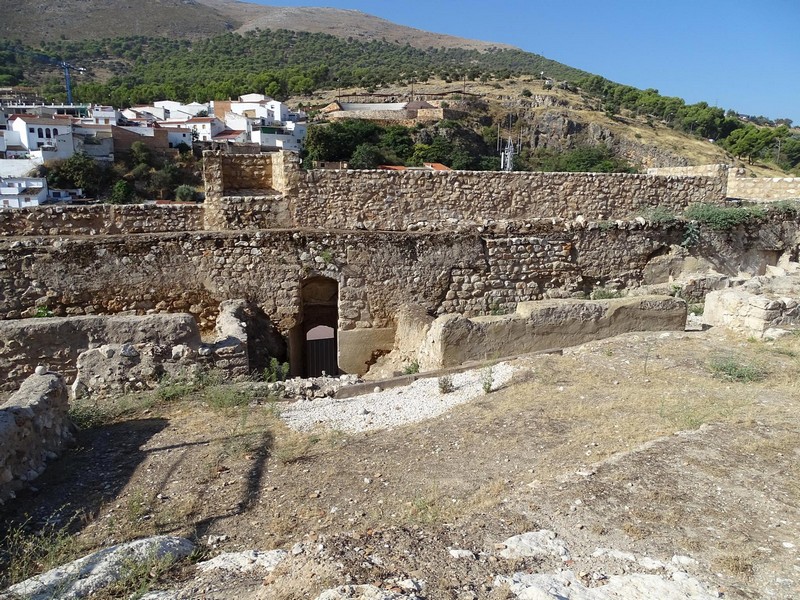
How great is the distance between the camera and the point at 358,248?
364 inches

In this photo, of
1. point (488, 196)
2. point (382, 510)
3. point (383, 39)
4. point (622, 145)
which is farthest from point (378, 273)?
point (383, 39)

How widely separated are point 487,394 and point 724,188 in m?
9.97

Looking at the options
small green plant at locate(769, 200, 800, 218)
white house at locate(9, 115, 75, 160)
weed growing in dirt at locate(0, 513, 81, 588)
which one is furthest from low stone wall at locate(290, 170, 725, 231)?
white house at locate(9, 115, 75, 160)

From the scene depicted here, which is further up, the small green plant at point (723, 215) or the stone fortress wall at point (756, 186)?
the stone fortress wall at point (756, 186)

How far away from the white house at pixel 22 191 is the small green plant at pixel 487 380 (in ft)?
141

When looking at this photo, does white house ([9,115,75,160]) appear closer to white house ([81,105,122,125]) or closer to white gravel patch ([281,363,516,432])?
white house ([81,105,122,125])

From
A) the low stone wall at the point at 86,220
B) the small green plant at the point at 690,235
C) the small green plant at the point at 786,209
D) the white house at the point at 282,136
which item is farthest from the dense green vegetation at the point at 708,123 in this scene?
the low stone wall at the point at 86,220

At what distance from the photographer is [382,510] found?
4055mm

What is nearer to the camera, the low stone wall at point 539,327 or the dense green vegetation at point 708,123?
the low stone wall at point 539,327

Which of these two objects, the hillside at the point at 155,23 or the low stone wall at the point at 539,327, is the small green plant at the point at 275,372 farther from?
the hillside at the point at 155,23

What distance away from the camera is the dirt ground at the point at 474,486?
3.12m

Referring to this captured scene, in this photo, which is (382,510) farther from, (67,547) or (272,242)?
(272,242)

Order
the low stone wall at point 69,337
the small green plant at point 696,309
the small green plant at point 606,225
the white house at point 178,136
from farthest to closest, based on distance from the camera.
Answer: the white house at point 178,136
the small green plant at point 606,225
the small green plant at point 696,309
the low stone wall at point 69,337

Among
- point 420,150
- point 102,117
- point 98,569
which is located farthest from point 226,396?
point 102,117
